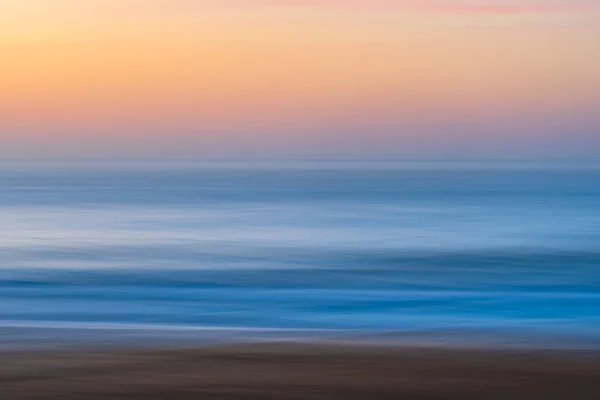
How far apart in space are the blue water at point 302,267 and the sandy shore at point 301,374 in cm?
237

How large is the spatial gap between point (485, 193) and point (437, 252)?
Answer: 38.5 m

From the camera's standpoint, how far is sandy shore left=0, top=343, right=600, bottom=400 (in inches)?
271

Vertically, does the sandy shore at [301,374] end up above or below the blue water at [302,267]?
below

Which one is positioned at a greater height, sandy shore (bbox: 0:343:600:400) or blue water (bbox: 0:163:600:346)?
blue water (bbox: 0:163:600:346)

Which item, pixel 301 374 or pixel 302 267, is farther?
pixel 302 267

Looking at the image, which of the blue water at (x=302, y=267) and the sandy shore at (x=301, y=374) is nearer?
the sandy shore at (x=301, y=374)

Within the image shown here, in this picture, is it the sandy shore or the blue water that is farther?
the blue water

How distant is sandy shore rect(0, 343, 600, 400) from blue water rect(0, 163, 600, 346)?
7.77ft

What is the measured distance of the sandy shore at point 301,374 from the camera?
6.88 m

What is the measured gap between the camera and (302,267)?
2345 centimetres

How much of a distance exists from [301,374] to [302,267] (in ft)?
51.9

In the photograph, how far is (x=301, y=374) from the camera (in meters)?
7.65

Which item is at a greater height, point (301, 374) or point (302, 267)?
point (302, 267)

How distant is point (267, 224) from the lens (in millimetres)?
37375
